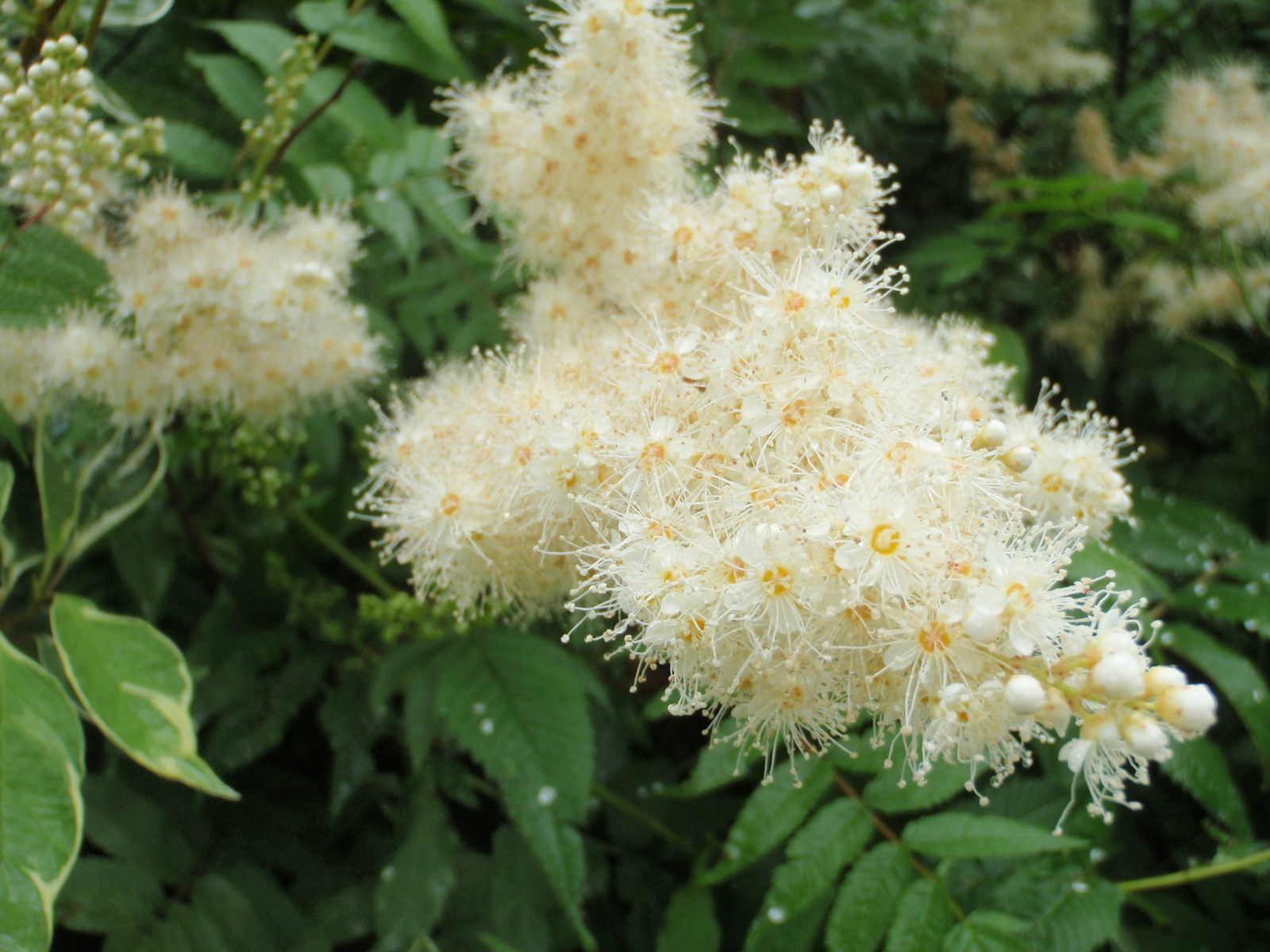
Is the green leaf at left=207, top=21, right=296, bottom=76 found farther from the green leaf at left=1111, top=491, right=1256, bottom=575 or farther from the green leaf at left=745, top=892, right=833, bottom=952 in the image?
the green leaf at left=1111, top=491, right=1256, bottom=575

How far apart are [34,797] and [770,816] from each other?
1028mm

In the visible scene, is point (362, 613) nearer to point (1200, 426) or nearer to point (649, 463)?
point (649, 463)

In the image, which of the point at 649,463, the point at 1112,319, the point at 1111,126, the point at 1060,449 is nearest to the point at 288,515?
the point at 649,463

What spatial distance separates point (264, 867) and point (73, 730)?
2.91ft

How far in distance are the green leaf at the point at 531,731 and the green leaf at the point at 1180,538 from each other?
113 cm

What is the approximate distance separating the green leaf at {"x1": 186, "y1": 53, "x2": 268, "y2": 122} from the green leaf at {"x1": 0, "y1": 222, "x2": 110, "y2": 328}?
0.60m

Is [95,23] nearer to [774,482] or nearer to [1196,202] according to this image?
[774,482]

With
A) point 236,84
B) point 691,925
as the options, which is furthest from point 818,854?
point 236,84

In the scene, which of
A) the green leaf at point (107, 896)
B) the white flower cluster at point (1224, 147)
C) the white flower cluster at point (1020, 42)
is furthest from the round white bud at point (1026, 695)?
the white flower cluster at point (1020, 42)

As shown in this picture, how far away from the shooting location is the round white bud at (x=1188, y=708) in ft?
2.58

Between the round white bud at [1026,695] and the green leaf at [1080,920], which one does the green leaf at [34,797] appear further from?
the green leaf at [1080,920]

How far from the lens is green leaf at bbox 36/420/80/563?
141 centimetres

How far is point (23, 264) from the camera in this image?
1.29 m

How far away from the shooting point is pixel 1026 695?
2.74 feet
